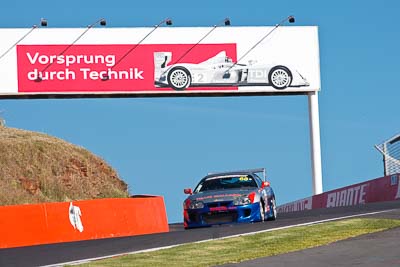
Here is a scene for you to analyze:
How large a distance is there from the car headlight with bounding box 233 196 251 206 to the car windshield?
1.00m

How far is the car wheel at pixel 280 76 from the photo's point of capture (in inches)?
1794

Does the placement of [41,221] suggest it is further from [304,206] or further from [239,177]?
[304,206]

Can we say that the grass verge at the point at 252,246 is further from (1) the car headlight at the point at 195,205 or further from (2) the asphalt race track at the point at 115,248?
(1) the car headlight at the point at 195,205

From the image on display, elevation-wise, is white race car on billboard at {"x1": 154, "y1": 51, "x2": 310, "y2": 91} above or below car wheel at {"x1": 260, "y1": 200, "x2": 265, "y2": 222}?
above

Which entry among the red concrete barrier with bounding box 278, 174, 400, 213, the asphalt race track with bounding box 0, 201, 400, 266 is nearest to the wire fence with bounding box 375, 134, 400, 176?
the red concrete barrier with bounding box 278, 174, 400, 213

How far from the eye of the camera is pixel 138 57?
148 ft

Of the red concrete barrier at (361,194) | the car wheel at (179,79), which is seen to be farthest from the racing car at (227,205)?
the car wheel at (179,79)

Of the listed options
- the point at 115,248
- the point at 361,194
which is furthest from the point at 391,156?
the point at 115,248

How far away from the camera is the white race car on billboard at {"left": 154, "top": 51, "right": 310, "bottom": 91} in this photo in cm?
4500

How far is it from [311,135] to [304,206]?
10.9ft

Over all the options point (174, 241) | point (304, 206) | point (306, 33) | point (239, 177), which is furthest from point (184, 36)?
point (174, 241)

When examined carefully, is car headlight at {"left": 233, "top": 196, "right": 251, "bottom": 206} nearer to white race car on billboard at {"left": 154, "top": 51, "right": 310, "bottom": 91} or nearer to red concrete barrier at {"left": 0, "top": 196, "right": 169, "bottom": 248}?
red concrete barrier at {"left": 0, "top": 196, "right": 169, "bottom": 248}

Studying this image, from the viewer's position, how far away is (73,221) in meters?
21.7

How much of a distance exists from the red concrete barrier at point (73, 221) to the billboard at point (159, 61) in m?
19.8
